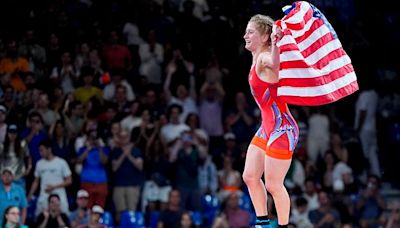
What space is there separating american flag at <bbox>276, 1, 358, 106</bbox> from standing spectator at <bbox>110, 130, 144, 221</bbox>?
756 centimetres

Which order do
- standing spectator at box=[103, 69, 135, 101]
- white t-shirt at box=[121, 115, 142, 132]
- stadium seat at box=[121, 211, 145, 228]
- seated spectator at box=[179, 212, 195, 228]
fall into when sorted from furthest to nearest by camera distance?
standing spectator at box=[103, 69, 135, 101]
white t-shirt at box=[121, 115, 142, 132]
stadium seat at box=[121, 211, 145, 228]
seated spectator at box=[179, 212, 195, 228]

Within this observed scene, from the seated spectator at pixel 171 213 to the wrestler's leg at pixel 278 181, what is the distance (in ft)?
22.4

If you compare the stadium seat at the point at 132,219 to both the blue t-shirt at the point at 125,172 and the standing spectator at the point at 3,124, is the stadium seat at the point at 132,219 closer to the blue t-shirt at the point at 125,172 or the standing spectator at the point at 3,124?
the blue t-shirt at the point at 125,172

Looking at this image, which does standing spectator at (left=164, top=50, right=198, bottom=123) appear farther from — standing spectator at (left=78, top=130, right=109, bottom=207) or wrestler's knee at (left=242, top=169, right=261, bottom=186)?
wrestler's knee at (left=242, top=169, right=261, bottom=186)

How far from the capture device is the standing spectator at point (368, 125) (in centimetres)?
2005

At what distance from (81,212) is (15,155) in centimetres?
129

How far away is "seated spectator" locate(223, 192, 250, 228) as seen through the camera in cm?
1755

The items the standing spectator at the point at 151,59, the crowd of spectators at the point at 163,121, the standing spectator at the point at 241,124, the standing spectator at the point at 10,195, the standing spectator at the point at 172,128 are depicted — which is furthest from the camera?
the standing spectator at the point at 151,59

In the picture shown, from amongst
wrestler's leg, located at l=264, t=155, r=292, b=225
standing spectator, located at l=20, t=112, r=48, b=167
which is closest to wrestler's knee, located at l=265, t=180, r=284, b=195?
wrestler's leg, located at l=264, t=155, r=292, b=225

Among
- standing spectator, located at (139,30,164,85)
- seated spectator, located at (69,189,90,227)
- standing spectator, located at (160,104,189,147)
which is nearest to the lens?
seated spectator, located at (69,189,90,227)

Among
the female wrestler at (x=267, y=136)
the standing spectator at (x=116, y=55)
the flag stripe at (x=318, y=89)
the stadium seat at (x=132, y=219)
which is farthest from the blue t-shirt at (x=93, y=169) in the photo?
the flag stripe at (x=318, y=89)

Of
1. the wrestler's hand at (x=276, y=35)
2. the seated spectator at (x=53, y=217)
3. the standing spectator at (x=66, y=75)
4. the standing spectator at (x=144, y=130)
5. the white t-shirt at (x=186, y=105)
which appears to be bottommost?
the seated spectator at (x=53, y=217)

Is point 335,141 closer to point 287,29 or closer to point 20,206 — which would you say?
point 20,206

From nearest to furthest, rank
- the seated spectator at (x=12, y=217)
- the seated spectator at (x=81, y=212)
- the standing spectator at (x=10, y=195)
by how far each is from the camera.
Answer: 1. the seated spectator at (x=12, y=217)
2. the standing spectator at (x=10, y=195)
3. the seated spectator at (x=81, y=212)
